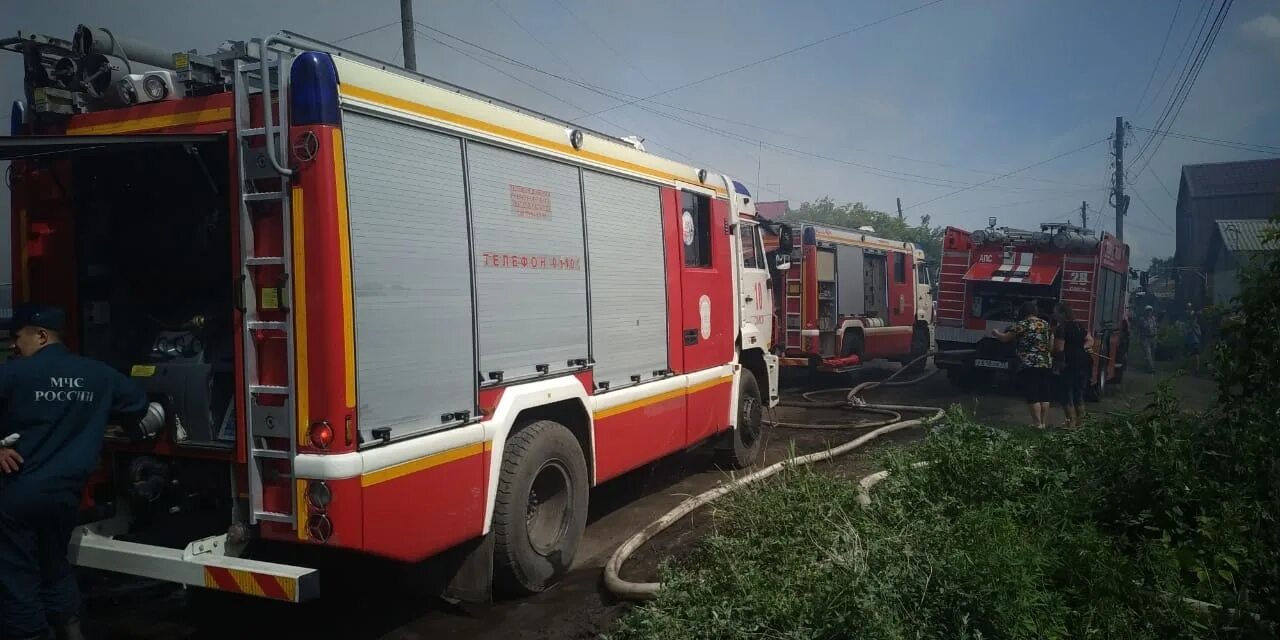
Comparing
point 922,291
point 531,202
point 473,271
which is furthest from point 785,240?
point 922,291

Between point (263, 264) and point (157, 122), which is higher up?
point (157, 122)

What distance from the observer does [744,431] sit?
819 centimetres

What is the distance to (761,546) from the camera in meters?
4.40

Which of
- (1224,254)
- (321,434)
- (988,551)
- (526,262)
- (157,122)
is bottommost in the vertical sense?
(988,551)

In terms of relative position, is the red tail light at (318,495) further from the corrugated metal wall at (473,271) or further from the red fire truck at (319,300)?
the corrugated metal wall at (473,271)

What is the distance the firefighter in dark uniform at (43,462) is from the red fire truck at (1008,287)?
42.7ft

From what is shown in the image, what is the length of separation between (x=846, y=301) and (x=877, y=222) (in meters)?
36.1

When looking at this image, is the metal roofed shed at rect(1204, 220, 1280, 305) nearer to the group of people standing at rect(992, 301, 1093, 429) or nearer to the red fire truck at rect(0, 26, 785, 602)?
the group of people standing at rect(992, 301, 1093, 429)

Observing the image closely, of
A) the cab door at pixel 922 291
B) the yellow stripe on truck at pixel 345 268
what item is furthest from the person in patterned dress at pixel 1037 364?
the cab door at pixel 922 291

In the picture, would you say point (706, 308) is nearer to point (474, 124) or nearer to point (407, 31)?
→ point (474, 124)

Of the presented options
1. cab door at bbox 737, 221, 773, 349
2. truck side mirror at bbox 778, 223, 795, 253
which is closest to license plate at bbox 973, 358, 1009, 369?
cab door at bbox 737, 221, 773, 349

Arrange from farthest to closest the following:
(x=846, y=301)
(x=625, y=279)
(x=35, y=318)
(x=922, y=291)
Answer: (x=922, y=291) → (x=846, y=301) → (x=625, y=279) → (x=35, y=318)

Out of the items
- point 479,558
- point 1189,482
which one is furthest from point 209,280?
point 1189,482

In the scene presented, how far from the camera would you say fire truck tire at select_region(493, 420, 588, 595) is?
4.56 meters
